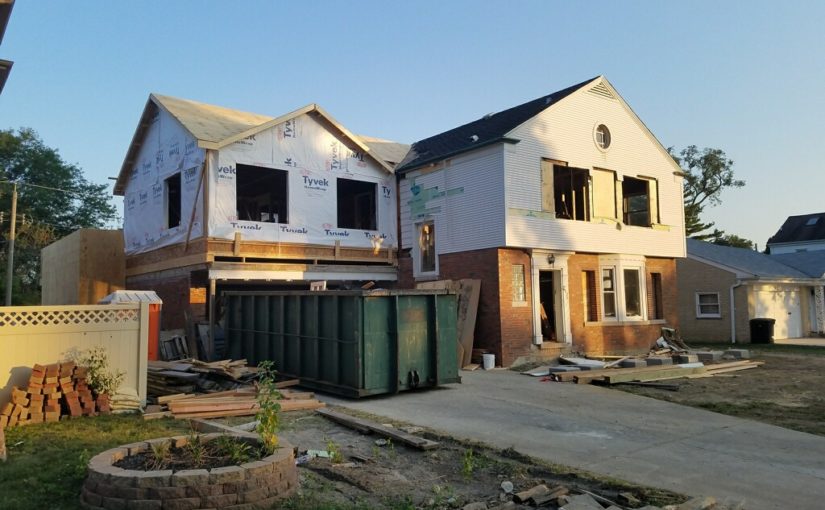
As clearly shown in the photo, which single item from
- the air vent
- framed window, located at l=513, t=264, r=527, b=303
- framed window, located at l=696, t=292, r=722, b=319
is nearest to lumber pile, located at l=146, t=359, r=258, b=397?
framed window, located at l=513, t=264, r=527, b=303

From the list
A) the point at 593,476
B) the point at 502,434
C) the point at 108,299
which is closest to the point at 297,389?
the point at 502,434

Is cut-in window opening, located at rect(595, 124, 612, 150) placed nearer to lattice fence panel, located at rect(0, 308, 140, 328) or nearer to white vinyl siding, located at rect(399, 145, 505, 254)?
white vinyl siding, located at rect(399, 145, 505, 254)

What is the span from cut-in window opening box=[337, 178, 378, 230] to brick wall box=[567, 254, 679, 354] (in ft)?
24.5

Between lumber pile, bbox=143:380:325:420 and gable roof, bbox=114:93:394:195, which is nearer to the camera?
lumber pile, bbox=143:380:325:420

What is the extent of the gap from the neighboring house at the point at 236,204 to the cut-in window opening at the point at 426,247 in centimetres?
109

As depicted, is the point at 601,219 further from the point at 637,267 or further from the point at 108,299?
the point at 108,299

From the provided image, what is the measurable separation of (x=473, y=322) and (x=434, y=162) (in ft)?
17.8

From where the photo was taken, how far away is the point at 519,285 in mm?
17500

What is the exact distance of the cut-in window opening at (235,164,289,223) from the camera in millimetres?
20812

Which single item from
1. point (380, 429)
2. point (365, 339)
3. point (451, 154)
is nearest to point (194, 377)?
point (365, 339)

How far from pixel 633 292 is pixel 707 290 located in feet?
29.4

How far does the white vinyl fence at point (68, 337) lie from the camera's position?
9234 millimetres

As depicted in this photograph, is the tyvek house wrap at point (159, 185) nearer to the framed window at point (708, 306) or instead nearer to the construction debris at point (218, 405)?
the construction debris at point (218, 405)

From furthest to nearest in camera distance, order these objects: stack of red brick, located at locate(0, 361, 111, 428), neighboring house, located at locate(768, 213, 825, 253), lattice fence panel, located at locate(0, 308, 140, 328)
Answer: neighboring house, located at locate(768, 213, 825, 253)
lattice fence panel, located at locate(0, 308, 140, 328)
stack of red brick, located at locate(0, 361, 111, 428)
